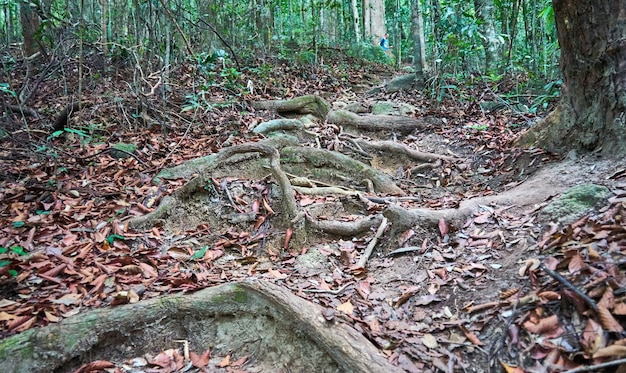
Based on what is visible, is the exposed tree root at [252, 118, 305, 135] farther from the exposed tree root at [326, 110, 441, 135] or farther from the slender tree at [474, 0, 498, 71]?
the slender tree at [474, 0, 498, 71]

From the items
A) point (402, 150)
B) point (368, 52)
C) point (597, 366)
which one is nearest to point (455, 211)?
point (597, 366)

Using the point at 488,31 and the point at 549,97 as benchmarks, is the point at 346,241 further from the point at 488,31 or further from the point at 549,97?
the point at 488,31

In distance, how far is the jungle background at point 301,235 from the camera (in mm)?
2312

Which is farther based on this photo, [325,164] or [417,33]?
[417,33]

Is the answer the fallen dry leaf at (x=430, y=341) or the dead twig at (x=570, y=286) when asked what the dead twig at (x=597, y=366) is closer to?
the dead twig at (x=570, y=286)

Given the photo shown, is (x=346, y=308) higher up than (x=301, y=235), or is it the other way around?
(x=301, y=235)

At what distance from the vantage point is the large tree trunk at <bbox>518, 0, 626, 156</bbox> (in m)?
3.54

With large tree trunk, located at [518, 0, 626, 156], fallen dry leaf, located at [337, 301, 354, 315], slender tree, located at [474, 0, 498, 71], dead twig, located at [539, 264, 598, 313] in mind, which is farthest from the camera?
slender tree, located at [474, 0, 498, 71]

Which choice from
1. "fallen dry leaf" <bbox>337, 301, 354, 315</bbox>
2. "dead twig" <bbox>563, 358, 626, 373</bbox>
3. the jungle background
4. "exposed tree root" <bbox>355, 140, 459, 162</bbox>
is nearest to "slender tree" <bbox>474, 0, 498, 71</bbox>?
the jungle background

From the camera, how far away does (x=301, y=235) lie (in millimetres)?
3963

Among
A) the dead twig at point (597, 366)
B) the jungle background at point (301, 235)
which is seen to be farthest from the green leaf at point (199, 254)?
the dead twig at point (597, 366)

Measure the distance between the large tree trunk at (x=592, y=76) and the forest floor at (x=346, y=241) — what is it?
0.23 meters

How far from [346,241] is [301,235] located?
0.42 meters

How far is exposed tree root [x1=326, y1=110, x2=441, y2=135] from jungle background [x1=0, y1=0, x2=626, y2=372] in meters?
0.03
